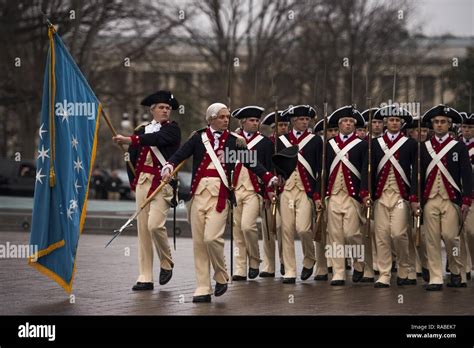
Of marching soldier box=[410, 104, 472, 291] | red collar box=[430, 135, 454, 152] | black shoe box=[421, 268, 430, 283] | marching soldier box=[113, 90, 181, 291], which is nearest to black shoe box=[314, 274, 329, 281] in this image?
black shoe box=[421, 268, 430, 283]

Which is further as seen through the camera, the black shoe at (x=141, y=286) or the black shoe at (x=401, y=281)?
the black shoe at (x=401, y=281)

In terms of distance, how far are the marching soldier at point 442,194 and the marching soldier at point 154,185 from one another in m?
2.75

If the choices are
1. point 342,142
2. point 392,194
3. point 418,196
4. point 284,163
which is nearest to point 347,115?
point 342,142

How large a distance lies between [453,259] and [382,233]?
33.6 inches

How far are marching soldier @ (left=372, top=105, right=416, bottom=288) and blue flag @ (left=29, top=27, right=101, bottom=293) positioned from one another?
11.5 feet

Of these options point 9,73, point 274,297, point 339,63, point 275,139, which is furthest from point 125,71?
point 274,297

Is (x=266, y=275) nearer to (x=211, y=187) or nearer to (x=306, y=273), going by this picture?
(x=306, y=273)

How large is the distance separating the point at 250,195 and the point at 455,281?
2580 millimetres

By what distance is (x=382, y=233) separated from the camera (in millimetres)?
14891

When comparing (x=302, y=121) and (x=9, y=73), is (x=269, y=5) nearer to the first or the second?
(x=9, y=73)

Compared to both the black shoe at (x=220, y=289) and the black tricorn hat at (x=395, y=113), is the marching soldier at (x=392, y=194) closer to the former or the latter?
the black tricorn hat at (x=395, y=113)

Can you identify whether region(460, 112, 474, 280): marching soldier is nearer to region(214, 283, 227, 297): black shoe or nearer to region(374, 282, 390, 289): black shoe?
region(374, 282, 390, 289): black shoe

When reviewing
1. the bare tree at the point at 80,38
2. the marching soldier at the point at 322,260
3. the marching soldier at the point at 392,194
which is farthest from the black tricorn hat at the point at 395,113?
the bare tree at the point at 80,38

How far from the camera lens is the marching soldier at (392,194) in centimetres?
1480
